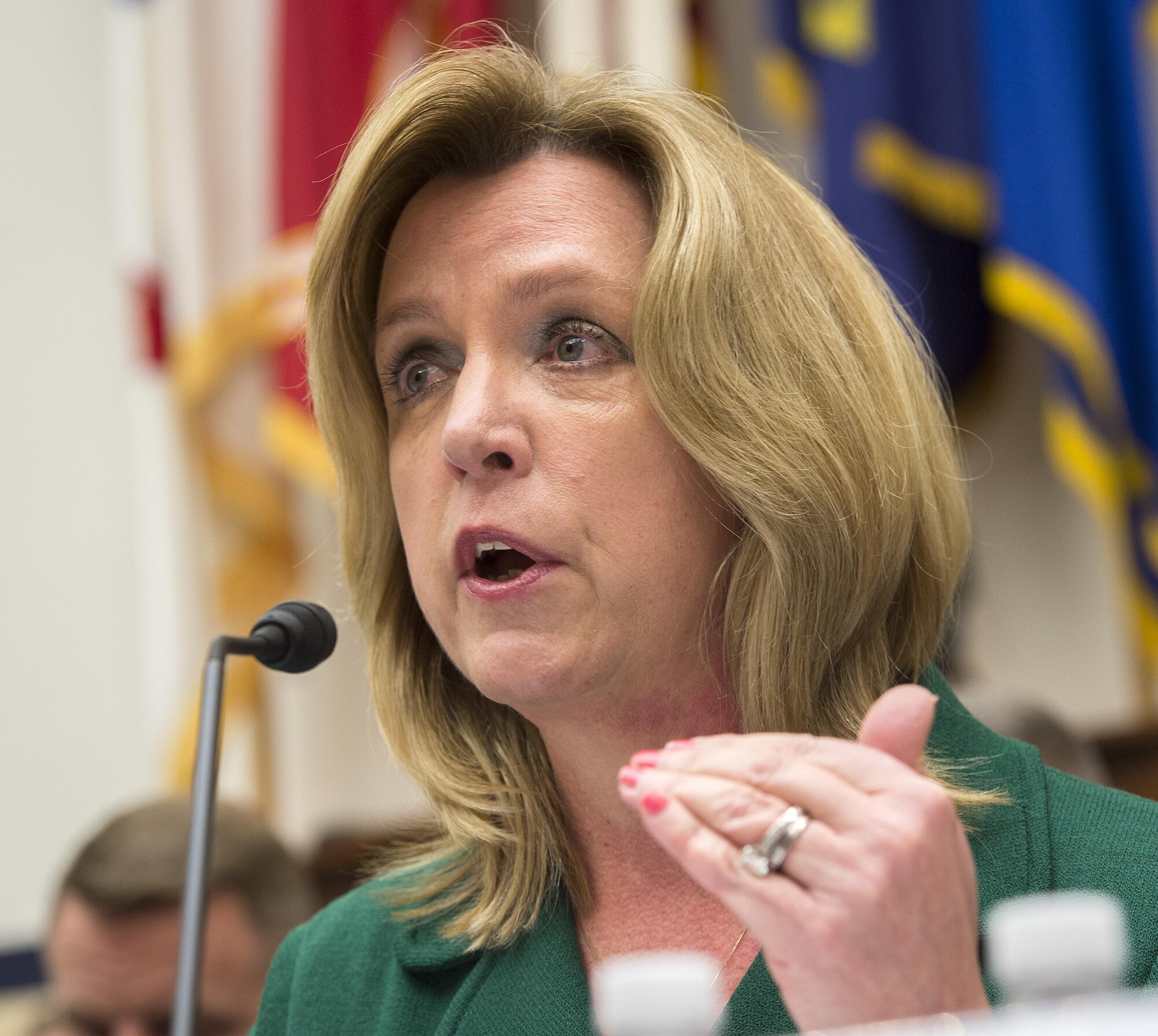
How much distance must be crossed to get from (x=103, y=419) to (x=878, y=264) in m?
2.34

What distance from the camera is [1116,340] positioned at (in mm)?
3254

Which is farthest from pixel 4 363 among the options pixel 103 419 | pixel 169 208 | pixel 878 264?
pixel 878 264

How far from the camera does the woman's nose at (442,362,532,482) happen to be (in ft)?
4.74

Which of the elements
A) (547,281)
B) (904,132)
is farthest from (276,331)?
(547,281)

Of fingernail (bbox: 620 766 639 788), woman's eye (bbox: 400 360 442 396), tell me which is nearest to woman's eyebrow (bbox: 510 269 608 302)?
woman's eye (bbox: 400 360 442 396)

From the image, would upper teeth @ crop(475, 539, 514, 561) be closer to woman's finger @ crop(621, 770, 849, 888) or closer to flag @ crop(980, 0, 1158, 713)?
woman's finger @ crop(621, 770, 849, 888)

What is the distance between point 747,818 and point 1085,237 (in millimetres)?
2490

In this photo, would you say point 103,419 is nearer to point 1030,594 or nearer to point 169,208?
point 169,208

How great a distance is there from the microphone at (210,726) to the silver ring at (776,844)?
43 centimetres

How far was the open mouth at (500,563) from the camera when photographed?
1495mm

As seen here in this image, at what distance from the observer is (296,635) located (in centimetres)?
140

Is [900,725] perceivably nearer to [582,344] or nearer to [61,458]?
[582,344]

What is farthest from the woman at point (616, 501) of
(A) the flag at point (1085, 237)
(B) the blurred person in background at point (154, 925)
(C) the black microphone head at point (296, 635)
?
(A) the flag at point (1085, 237)

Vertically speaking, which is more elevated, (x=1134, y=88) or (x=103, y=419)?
(x=1134, y=88)
